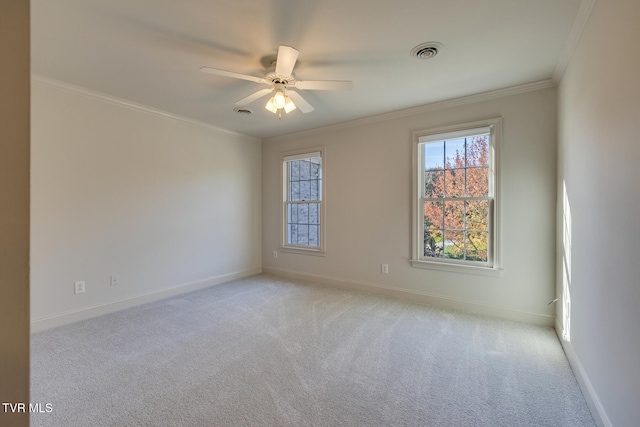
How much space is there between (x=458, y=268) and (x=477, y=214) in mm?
674

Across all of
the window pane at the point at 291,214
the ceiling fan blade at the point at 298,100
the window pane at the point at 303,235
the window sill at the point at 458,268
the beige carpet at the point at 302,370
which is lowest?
the beige carpet at the point at 302,370

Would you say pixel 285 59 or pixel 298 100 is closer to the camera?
pixel 285 59

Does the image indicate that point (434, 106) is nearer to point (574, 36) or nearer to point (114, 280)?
point (574, 36)

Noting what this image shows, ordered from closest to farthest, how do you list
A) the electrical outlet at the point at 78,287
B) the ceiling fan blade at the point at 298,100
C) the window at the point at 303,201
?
the ceiling fan blade at the point at 298,100
the electrical outlet at the point at 78,287
the window at the point at 303,201

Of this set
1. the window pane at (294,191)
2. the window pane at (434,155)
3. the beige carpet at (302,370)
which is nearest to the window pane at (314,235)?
the window pane at (294,191)

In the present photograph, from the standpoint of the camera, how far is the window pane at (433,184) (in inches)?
140

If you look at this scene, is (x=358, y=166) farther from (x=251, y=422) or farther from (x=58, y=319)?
(x=58, y=319)

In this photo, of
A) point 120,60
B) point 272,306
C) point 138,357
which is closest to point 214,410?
point 138,357

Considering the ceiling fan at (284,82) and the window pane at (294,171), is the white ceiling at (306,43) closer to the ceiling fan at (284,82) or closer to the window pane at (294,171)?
the ceiling fan at (284,82)

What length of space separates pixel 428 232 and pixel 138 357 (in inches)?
130

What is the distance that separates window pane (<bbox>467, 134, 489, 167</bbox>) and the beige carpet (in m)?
1.77

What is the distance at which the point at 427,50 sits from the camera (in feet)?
7.66

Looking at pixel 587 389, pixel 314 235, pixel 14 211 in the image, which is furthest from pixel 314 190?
pixel 14 211

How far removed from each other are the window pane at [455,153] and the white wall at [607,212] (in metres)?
1.19
